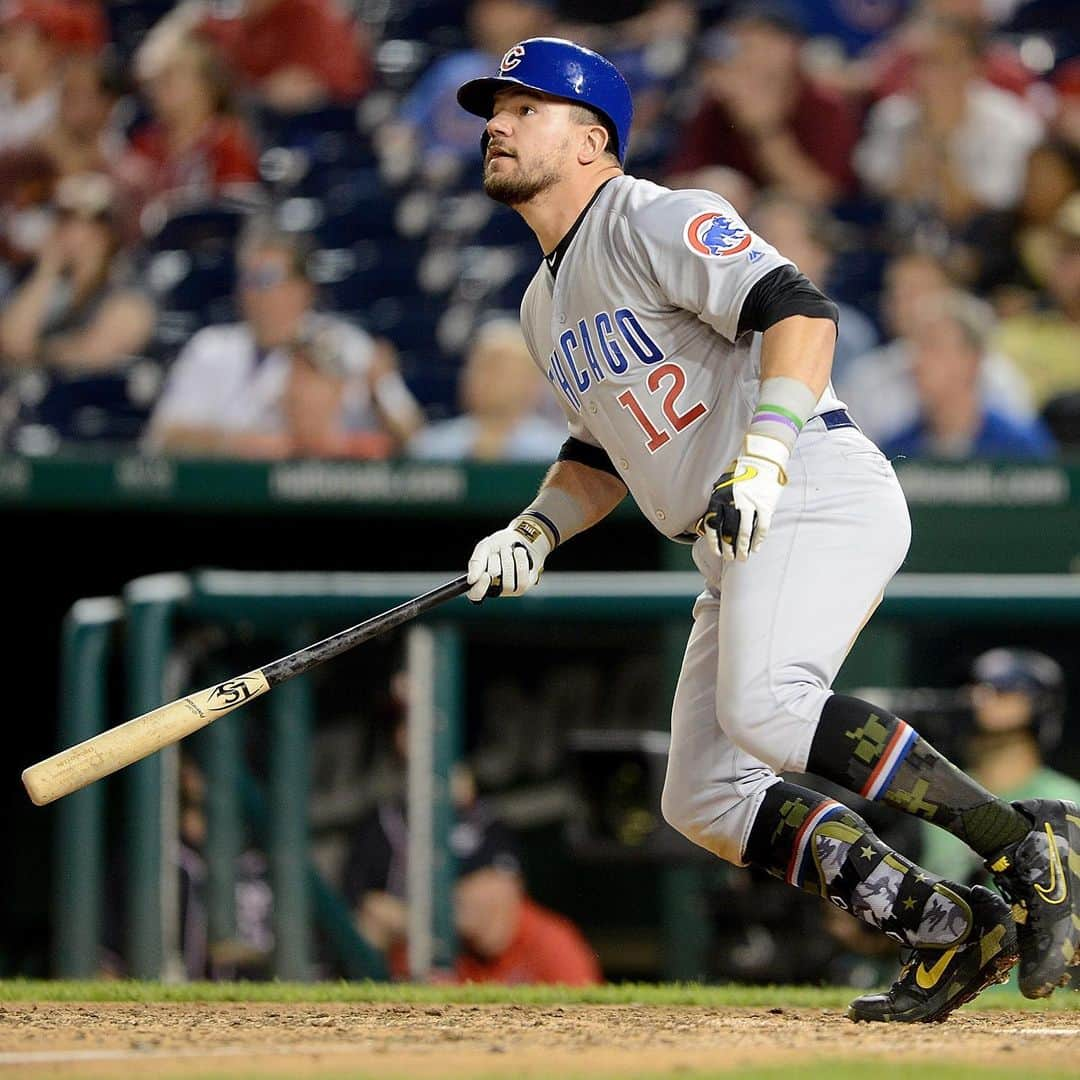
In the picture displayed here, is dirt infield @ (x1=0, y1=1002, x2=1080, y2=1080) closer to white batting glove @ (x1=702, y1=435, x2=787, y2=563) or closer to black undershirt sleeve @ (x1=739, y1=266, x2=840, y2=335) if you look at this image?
white batting glove @ (x1=702, y1=435, x2=787, y2=563)

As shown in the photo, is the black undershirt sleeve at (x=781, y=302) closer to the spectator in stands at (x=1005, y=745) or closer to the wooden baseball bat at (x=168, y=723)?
the wooden baseball bat at (x=168, y=723)

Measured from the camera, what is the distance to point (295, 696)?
17.2 feet

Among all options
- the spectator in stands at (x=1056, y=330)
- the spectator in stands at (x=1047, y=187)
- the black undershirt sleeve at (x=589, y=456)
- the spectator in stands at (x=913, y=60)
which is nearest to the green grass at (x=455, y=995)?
the black undershirt sleeve at (x=589, y=456)

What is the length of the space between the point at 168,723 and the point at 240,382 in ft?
13.4

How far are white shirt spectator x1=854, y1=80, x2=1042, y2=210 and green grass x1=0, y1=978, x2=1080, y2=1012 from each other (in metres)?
4.14

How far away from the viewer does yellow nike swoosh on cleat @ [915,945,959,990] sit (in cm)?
302

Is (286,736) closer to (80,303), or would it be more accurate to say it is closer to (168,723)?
(168,723)

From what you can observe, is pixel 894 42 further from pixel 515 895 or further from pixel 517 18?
pixel 515 895

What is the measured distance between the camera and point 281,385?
700 cm

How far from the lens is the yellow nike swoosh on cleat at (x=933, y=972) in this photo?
9.91 feet

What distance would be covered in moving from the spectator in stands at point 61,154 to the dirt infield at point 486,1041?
4999mm

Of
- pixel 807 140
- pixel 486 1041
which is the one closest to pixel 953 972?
pixel 486 1041

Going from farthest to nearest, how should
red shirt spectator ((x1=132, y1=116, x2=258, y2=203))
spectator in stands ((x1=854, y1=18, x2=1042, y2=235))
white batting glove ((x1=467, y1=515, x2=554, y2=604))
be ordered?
red shirt spectator ((x1=132, y1=116, x2=258, y2=203))
spectator in stands ((x1=854, y1=18, x2=1042, y2=235))
white batting glove ((x1=467, y1=515, x2=554, y2=604))

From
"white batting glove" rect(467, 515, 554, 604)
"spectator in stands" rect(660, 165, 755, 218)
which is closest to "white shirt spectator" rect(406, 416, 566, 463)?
"spectator in stands" rect(660, 165, 755, 218)
